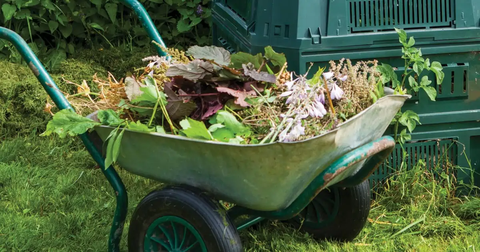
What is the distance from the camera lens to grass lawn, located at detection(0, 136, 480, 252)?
2.67m

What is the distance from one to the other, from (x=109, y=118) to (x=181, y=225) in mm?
452

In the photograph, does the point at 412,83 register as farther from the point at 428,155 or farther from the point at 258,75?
the point at 258,75

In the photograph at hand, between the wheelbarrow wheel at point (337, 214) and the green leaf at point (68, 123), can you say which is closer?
the green leaf at point (68, 123)

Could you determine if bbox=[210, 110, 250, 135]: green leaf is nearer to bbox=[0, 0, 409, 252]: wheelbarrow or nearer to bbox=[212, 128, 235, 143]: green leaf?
bbox=[212, 128, 235, 143]: green leaf

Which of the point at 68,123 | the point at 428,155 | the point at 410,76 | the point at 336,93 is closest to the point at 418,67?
the point at 410,76

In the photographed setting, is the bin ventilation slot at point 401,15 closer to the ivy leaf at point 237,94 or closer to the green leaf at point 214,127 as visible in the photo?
the ivy leaf at point 237,94

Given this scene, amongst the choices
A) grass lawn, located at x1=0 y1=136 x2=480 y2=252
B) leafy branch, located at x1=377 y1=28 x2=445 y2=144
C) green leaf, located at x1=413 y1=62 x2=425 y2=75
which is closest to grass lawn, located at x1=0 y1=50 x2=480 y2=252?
grass lawn, located at x1=0 y1=136 x2=480 y2=252

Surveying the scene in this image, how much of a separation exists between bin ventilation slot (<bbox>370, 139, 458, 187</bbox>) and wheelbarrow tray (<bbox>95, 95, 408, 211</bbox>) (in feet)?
2.76

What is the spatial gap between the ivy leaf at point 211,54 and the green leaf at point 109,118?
0.35m

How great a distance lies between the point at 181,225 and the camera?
213 cm

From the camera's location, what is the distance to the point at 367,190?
99.3 inches

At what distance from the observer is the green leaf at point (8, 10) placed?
437cm

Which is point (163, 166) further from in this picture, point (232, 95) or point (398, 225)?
point (398, 225)

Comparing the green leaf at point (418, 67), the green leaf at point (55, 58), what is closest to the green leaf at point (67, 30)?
the green leaf at point (55, 58)
